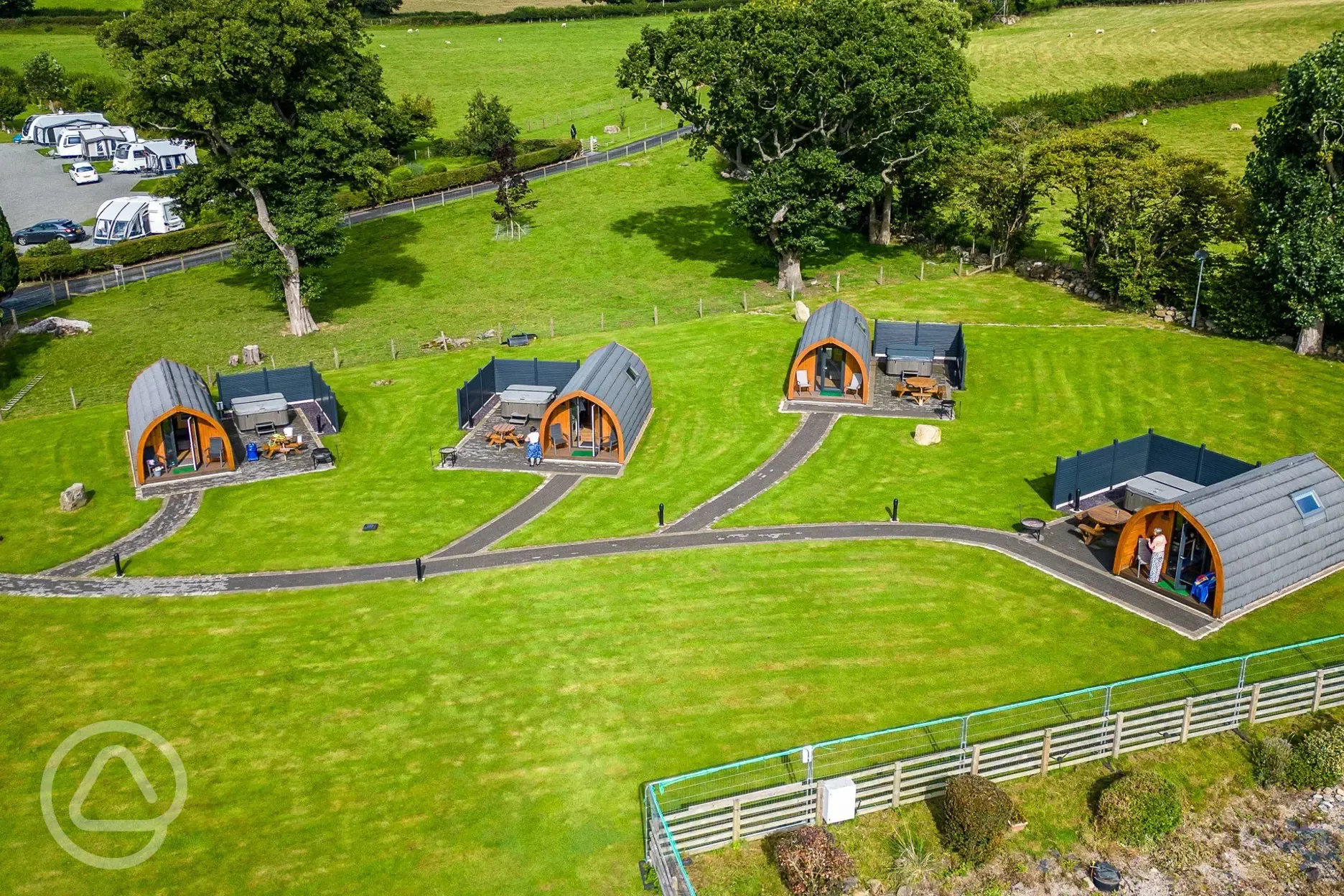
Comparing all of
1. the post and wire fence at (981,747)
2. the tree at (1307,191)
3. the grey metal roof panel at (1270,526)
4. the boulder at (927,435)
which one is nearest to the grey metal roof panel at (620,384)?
the boulder at (927,435)

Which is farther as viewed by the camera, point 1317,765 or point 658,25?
point 658,25

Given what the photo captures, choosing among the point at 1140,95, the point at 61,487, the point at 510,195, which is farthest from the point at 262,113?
the point at 1140,95

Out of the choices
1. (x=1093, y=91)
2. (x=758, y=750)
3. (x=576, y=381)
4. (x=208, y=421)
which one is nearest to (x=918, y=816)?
(x=758, y=750)

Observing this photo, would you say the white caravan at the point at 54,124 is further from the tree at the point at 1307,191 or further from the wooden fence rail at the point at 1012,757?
the wooden fence rail at the point at 1012,757

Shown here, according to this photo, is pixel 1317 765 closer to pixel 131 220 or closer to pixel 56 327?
pixel 56 327

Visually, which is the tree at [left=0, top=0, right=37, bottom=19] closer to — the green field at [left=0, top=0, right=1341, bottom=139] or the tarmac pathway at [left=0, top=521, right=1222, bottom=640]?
the green field at [left=0, top=0, right=1341, bottom=139]

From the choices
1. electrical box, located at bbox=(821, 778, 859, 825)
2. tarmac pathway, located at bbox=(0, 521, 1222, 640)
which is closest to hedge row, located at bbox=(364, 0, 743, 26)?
tarmac pathway, located at bbox=(0, 521, 1222, 640)
